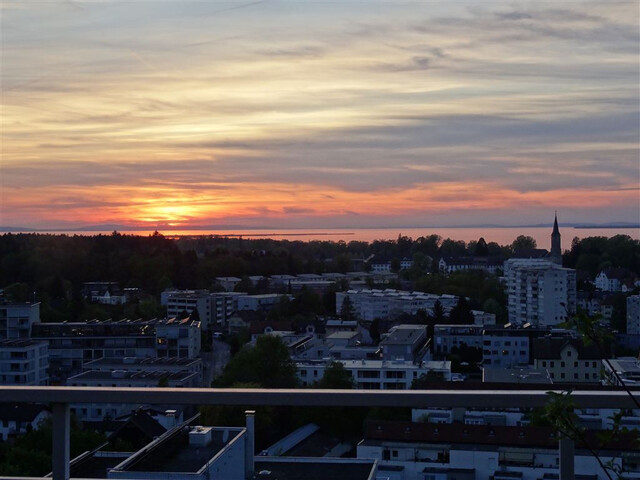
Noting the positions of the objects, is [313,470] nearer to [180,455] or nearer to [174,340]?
[180,455]

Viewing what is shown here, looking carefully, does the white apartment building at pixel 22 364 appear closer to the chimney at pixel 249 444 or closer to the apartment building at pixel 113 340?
the apartment building at pixel 113 340

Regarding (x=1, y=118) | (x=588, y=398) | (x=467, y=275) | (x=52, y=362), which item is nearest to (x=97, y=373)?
(x=52, y=362)

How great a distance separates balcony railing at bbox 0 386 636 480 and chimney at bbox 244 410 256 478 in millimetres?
139

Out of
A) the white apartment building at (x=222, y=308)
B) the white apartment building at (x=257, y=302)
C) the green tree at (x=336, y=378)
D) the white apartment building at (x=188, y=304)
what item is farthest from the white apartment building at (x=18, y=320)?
the white apartment building at (x=257, y=302)

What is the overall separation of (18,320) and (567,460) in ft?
44.7

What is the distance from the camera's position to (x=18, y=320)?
44.3 feet

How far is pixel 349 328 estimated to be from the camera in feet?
65.1

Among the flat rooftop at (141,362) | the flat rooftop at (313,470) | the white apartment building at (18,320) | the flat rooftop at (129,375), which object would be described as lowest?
the flat rooftop at (141,362)

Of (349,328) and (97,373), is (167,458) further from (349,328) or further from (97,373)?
(349,328)

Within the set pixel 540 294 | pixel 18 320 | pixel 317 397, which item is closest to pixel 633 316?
pixel 540 294

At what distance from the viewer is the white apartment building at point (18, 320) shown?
1317 cm

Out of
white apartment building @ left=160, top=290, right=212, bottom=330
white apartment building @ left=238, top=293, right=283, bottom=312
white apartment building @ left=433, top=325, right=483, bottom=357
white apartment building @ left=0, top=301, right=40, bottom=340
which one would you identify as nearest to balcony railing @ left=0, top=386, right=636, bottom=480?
white apartment building @ left=0, top=301, right=40, bottom=340

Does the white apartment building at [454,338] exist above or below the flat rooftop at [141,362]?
below

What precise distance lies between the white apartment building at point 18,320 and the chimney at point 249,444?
1236cm
